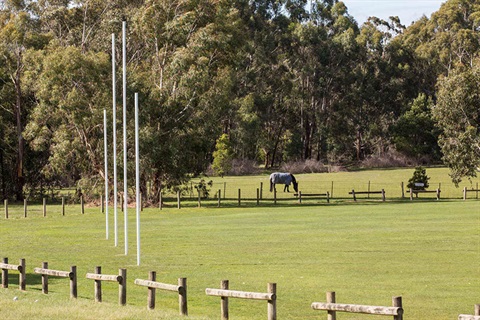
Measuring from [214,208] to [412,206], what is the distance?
42.6ft

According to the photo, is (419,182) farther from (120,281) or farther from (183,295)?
(183,295)

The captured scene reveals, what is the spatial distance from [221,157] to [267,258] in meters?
65.5

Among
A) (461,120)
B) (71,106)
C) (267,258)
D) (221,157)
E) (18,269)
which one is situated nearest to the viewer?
(18,269)

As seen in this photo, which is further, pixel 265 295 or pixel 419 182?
pixel 419 182

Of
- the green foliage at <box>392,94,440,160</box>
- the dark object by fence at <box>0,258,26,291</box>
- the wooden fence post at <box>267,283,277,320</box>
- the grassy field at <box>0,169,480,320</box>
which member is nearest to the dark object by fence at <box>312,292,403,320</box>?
the wooden fence post at <box>267,283,277,320</box>

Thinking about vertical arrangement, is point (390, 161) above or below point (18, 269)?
above

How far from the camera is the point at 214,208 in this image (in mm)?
61156

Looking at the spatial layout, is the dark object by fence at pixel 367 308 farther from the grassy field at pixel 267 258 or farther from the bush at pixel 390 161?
the bush at pixel 390 161

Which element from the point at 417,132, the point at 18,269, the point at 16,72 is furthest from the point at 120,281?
the point at 417,132

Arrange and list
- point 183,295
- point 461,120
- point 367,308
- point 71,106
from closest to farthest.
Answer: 1. point 367,308
2. point 183,295
3. point 71,106
4. point 461,120

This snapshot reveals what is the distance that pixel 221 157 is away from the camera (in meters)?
95.8

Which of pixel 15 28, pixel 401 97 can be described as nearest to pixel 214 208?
pixel 15 28

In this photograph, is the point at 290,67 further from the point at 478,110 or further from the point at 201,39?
the point at 201,39

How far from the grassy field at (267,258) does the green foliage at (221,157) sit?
128 feet
